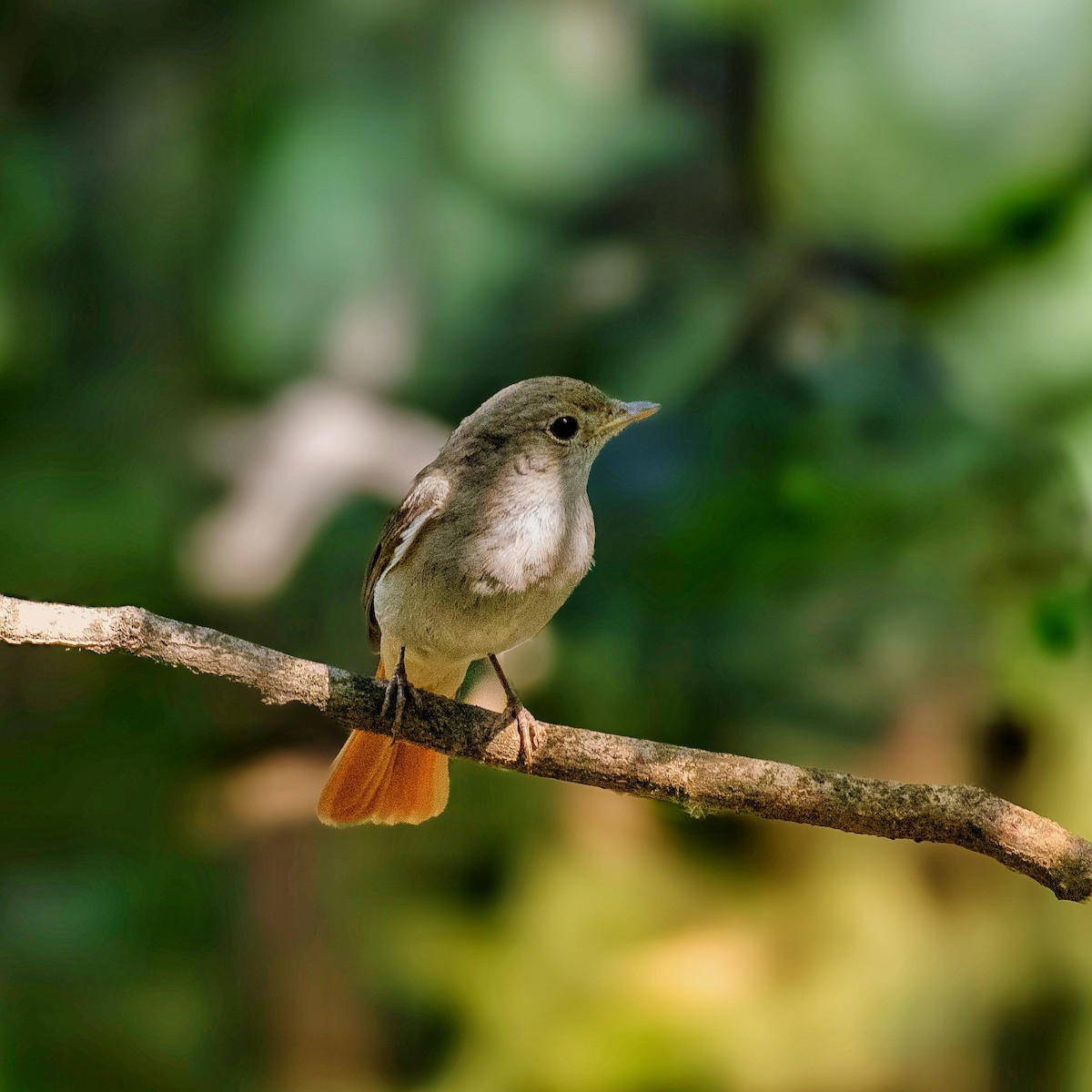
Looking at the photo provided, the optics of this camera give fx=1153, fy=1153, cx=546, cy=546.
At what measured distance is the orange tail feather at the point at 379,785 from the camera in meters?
1.88

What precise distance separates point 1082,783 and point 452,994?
1.57 metres

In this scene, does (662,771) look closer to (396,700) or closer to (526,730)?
(526,730)

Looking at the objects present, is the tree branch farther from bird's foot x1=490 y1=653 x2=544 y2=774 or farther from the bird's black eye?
the bird's black eye

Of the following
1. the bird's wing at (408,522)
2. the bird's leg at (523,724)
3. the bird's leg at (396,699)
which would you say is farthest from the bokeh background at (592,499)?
the bird's leg at (396,699)

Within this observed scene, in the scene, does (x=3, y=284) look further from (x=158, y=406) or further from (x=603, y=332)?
(x=603, y=332)

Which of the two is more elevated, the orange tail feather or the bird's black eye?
the bird's black eye

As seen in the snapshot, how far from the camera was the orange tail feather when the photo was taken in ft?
6.15

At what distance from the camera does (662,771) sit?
1.48 meters

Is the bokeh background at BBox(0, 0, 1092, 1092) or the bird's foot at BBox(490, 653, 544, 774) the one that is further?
the bokeh background at BBox(0, 0, 1092, 1092)

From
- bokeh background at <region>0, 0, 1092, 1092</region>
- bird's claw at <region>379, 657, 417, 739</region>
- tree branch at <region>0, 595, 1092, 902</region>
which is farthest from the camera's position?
bokeh background at <region>0, 0, 1092, 1092</region>

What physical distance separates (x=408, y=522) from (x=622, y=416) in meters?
0.38

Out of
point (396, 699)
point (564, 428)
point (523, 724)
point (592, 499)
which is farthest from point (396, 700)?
point (592, 499)

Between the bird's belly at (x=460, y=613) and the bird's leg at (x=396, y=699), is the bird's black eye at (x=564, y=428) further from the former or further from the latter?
the bird's leg at (x=396, y=699)

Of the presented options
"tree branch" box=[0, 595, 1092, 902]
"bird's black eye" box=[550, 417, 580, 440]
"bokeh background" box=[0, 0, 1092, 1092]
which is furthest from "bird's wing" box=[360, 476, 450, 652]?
"bokeh background" box=[0, 0, 1092, 1092]
